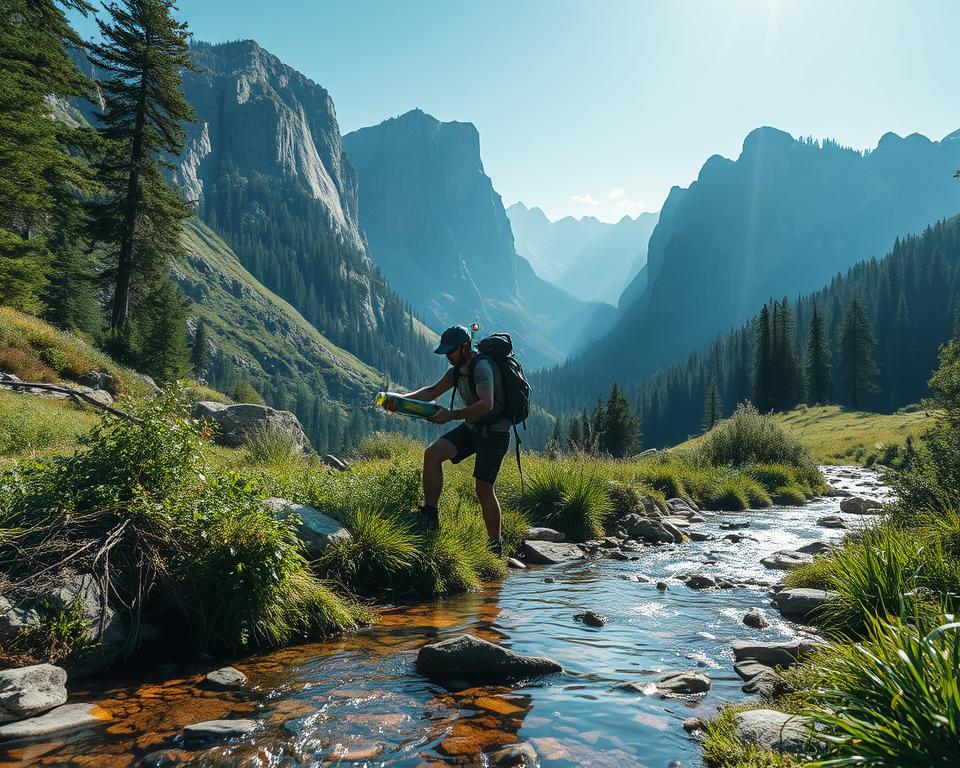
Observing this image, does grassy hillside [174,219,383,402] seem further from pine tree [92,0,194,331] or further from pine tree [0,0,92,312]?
pine tree [0,0,92,312]

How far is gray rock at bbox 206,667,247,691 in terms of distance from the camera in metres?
4.99

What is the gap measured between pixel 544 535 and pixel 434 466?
4.32m

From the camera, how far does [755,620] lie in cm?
705

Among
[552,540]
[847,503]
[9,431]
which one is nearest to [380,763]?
[552,540]

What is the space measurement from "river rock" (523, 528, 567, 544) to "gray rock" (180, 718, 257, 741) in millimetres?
7794

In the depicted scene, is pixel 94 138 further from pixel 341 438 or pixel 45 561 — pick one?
pixel 341 438

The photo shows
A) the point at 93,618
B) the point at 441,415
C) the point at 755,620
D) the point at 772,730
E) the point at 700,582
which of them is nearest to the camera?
the point at 772,730

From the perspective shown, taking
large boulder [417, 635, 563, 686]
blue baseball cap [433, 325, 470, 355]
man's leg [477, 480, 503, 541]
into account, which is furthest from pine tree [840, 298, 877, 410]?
large boulder [417, 635, 563, 686]

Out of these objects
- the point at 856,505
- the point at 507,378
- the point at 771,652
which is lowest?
the point at 771,652

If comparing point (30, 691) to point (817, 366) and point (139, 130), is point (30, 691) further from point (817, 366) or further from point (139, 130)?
point (817, 366)

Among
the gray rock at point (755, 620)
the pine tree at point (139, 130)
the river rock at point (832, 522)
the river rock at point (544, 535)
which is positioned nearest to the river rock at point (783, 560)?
the gray rock at point (755, 620)

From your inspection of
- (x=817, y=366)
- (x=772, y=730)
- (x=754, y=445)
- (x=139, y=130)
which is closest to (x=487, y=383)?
(x=772, y=730)

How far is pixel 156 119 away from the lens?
32750 mm

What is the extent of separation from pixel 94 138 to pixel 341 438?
5138 inches
